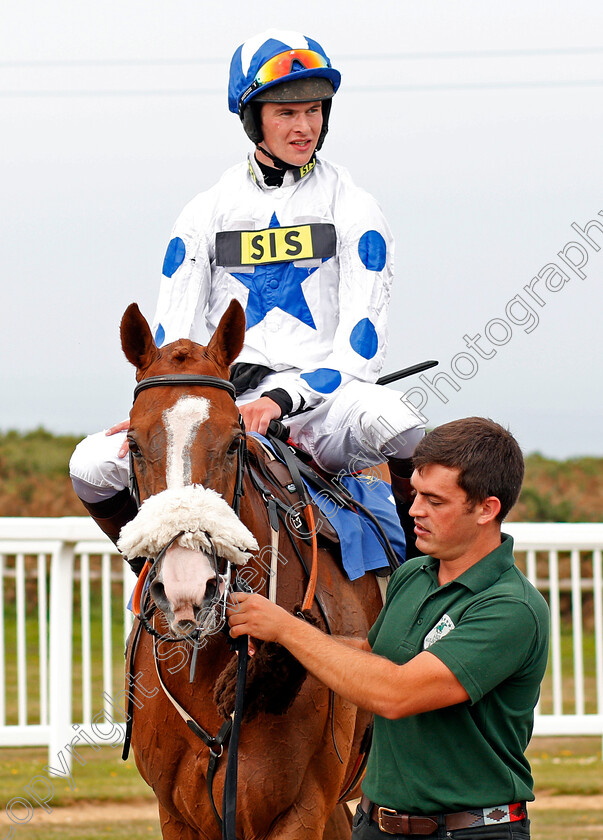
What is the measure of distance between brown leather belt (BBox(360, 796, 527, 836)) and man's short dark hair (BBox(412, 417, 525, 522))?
0.63 meters

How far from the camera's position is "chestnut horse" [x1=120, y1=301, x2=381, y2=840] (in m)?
2.17

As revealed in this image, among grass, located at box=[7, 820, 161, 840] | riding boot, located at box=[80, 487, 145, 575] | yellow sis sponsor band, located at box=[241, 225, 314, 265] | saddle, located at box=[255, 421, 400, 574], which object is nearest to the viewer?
saddle, located at box=[255, 421, 400, 574]

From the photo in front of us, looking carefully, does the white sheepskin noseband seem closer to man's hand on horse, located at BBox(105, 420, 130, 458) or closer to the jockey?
man's hand on horse, located at BBox(105, 420, 130, 458)

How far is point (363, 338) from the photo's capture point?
330 cm

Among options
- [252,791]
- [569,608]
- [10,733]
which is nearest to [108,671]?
[10,733]

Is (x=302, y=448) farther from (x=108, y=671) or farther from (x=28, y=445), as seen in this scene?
(x=28, y=445)

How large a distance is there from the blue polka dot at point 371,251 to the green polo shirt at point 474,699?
1.35 meters

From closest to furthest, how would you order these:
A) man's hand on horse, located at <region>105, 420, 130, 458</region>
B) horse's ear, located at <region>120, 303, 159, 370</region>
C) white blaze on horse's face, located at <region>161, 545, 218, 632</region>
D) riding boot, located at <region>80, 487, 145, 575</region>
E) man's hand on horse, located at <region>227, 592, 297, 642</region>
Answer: white blaze on horse's face, located at <region>161, 545, 218, 632</region>
man's hand on horse, located at <region>227, 592, 297, 642</region>
horse's ear, located at <region>120, 303, 159, 370</region>
man's hand on horse, located at <region>105, 420, 130, 458</region>
riding boot, located at <region>80, 487, 145, 575</region>

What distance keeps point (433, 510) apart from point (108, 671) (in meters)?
4.45

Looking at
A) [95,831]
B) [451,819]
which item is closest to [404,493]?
[451,819]

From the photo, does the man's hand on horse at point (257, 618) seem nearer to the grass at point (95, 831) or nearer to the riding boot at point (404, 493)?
the riding boot at point (404, 493)

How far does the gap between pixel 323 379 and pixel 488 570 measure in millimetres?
1111

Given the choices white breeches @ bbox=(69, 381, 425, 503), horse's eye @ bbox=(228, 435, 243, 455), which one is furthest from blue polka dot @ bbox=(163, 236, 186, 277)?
horse's eye @ bbox=(228, 435, 243, 455)

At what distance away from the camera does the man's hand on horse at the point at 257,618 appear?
2.22 meters
